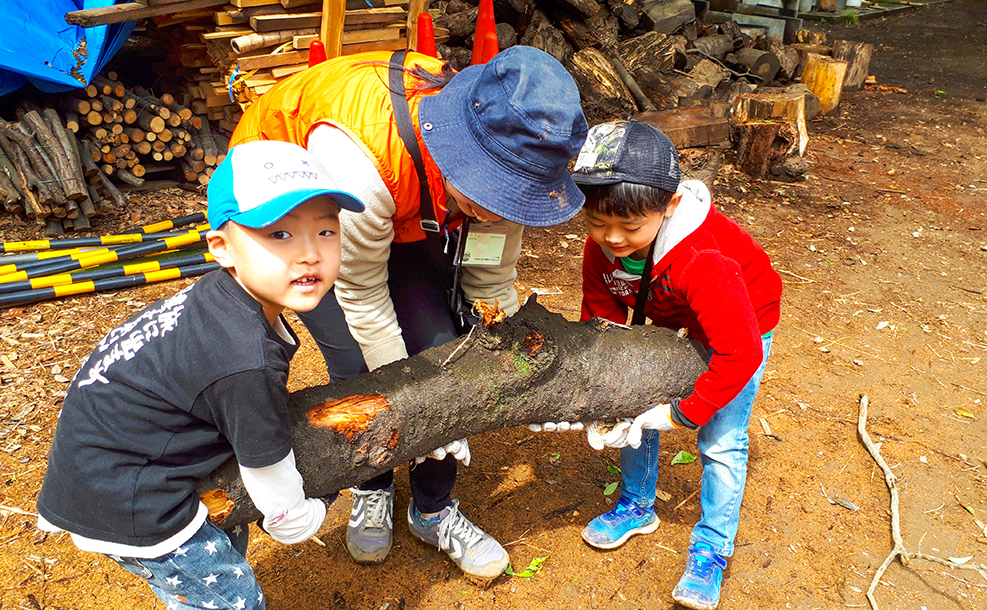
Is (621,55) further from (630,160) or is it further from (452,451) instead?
(452,451)

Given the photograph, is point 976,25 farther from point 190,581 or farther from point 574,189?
point 190,581

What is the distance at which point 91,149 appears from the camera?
557 cm

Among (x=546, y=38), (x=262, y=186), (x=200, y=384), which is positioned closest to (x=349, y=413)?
(x=200, y=384)

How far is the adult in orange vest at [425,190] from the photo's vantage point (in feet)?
6.11

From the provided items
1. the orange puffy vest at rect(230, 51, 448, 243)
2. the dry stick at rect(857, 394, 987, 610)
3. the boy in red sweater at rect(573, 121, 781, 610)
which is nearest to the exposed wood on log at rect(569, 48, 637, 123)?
the dry stick at rect(857, 394, 987, 610)

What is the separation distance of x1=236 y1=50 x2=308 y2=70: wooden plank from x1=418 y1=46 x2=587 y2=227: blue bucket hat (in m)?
3.77

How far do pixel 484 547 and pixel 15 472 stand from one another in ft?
6.84

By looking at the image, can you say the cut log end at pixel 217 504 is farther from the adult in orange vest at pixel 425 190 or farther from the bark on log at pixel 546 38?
the bark on log at pixel 546 38

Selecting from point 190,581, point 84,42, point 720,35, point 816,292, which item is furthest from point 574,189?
point 720,35

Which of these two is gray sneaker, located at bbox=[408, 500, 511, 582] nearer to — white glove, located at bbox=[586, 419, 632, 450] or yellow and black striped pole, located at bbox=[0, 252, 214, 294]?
white glove, located at bbox=[586, 419, 632, 450]

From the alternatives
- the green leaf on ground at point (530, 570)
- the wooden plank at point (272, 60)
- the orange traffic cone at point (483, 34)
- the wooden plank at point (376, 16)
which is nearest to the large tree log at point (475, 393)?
the green leaf on ground at point (530, 570)

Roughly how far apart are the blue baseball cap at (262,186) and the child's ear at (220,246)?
1.3 inches

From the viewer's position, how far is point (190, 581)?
70.1 inches

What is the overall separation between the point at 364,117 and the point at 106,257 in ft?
11.0
